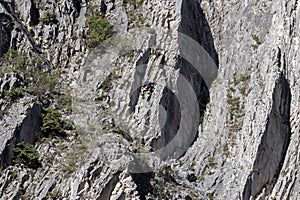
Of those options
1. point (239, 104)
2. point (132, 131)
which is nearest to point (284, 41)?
point (239, 104)

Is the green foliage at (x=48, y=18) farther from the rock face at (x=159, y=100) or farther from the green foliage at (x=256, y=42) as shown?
the green foliage at (x=256, y=42)

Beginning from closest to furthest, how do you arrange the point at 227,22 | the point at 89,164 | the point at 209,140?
1. the point at 89,164
2. the point at 209,140
3. the point at 227,22

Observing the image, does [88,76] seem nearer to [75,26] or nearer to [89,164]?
[75,26]

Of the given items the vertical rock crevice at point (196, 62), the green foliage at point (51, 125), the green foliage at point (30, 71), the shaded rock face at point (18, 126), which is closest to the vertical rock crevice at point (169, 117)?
the vertical rock crevice at point (196, 62)

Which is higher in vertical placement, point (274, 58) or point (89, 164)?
point (274, 58)

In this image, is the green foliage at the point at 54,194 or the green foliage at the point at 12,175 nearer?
the green foliage at the point at 54,194

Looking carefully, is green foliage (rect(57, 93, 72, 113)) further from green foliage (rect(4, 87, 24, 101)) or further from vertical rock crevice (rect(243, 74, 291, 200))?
vertical rock crevice (rect(243, 74, 291, 200))
